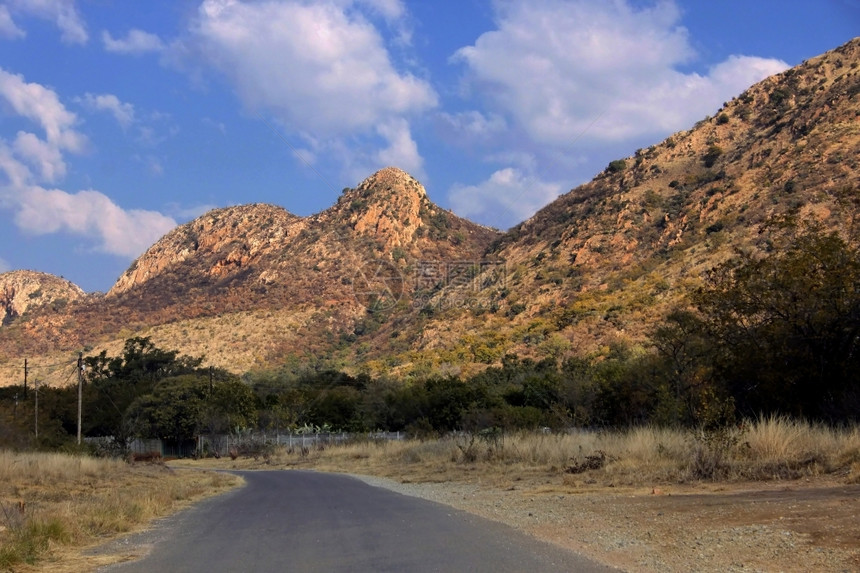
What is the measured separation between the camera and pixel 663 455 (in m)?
17.9

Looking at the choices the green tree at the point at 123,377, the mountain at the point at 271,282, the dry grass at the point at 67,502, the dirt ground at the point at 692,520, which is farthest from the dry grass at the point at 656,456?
the mountain at the point at 271,282

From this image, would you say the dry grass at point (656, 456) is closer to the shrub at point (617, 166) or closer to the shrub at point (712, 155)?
the shrub at point (712, 155)

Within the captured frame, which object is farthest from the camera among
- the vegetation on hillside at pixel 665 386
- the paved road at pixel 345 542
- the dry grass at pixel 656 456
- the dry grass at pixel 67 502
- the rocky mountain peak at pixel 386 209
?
the rocky mountain peak at pixel 386 209

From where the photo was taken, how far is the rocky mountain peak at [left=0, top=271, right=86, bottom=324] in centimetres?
12338

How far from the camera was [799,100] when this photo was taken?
241 feet

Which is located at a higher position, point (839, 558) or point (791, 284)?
point (791, 284)

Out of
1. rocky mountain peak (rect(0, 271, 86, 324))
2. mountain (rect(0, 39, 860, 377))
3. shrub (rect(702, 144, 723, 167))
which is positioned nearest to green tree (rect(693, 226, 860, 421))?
mountain (rect(0, 39, 860, 377))

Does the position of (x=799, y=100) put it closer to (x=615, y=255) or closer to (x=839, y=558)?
(x=615, y=255)

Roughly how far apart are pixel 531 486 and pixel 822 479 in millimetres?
6682

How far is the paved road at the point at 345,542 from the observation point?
8.35 meters

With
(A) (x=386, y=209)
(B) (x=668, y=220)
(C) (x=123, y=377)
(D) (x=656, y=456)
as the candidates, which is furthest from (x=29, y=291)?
(D) (x=656, y=456)

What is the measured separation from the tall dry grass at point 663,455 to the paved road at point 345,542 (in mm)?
5020

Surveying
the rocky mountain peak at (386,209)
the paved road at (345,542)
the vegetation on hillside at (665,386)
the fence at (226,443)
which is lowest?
the fence at (226,443)

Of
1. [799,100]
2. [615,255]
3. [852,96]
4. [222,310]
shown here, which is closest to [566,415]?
[615,255]
